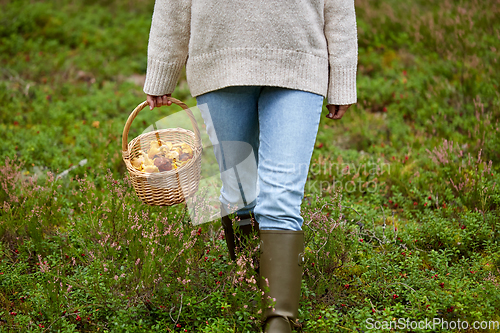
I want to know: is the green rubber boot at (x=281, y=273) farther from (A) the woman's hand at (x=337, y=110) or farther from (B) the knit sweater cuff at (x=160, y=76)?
(B) the knit sweater cuff at (x=160, y=76)

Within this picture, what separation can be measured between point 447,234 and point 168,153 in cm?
186

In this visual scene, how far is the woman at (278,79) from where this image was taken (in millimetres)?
2020

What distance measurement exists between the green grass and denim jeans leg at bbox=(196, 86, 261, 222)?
349 mm

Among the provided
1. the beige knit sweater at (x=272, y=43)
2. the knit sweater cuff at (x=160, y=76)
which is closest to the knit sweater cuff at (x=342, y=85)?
the beige knit sweater at (x=272, y=43)

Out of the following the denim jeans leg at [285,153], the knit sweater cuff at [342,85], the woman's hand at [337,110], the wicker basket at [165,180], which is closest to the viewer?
the denim jeans leg at [285,153]

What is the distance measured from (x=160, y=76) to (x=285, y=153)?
33.9 inches

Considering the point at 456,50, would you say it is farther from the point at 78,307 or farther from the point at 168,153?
the point at 78,307

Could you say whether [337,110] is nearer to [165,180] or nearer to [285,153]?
[285,153]

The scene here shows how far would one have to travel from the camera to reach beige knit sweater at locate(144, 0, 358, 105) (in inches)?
79.7

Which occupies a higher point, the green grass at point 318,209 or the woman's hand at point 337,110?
the woman's hand at point 337,110

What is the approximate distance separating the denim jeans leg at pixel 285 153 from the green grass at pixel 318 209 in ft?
1.21

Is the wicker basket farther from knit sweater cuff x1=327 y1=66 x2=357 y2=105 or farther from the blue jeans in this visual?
knit sweater cuff x1=327 y1=66 x2=357 y2=105

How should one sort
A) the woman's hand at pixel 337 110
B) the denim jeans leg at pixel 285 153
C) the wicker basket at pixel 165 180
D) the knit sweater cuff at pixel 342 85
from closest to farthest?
the denim jeans leg at pixel 285 153 → the knit sweater cuff at pixel 342 85 → the woman's hand at pixel 337 110 → the wicker basket at pixel 165 180

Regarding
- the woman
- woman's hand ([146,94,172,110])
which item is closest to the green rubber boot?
the woman
